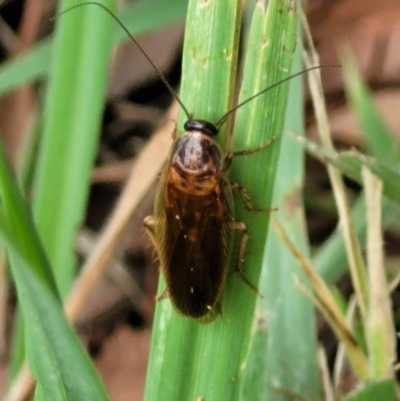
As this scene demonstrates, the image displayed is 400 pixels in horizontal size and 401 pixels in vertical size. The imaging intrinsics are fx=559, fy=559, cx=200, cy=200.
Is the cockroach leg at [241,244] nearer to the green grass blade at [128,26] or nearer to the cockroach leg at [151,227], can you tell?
the cockroach leg at [151,227]

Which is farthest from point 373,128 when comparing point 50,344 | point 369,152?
point 50,344

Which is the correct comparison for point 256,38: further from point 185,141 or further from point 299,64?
point 299,64

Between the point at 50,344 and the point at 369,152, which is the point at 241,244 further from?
the point at 369,152

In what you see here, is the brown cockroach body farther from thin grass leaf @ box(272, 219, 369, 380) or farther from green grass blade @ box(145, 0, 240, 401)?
thin grass leaf @ box(272, 219, 369, 380)

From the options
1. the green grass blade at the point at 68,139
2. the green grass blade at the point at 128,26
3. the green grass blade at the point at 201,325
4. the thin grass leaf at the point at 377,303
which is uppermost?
the green grass blade at the point at 128,26

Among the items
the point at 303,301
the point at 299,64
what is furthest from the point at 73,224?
the point at 299,64

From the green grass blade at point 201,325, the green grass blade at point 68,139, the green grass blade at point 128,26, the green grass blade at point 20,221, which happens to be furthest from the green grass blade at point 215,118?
the green grass blade at point 128,26

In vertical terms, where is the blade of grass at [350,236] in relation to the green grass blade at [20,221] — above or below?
below
